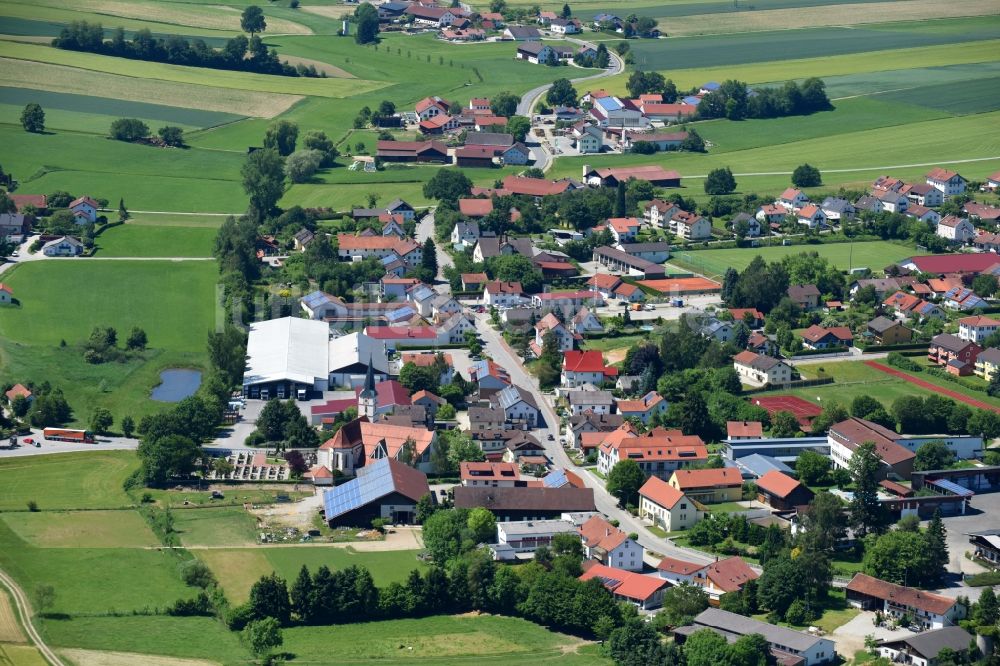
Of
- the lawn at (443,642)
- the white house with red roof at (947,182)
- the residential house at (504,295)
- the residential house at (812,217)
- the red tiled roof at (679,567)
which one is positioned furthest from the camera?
the white house with red roof at (947,182)

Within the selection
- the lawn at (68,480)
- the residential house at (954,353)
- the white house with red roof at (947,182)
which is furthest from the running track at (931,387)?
the lawn at (68,480)

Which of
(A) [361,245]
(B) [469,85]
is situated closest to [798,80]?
(B) [469,85]

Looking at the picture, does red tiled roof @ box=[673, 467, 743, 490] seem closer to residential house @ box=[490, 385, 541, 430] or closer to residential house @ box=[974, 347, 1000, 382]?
residential house @ box=[490, 385, 541, 430]

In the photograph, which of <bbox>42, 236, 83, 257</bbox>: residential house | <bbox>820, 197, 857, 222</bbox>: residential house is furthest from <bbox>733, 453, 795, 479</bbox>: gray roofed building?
<bbox>42, 236, 83, 257</bbox>: residential house

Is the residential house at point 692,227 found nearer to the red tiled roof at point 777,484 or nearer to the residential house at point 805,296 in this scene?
the residential house at point 805,296

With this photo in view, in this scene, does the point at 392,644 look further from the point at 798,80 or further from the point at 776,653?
the point at 798,80

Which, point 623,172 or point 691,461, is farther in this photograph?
point 623,172
